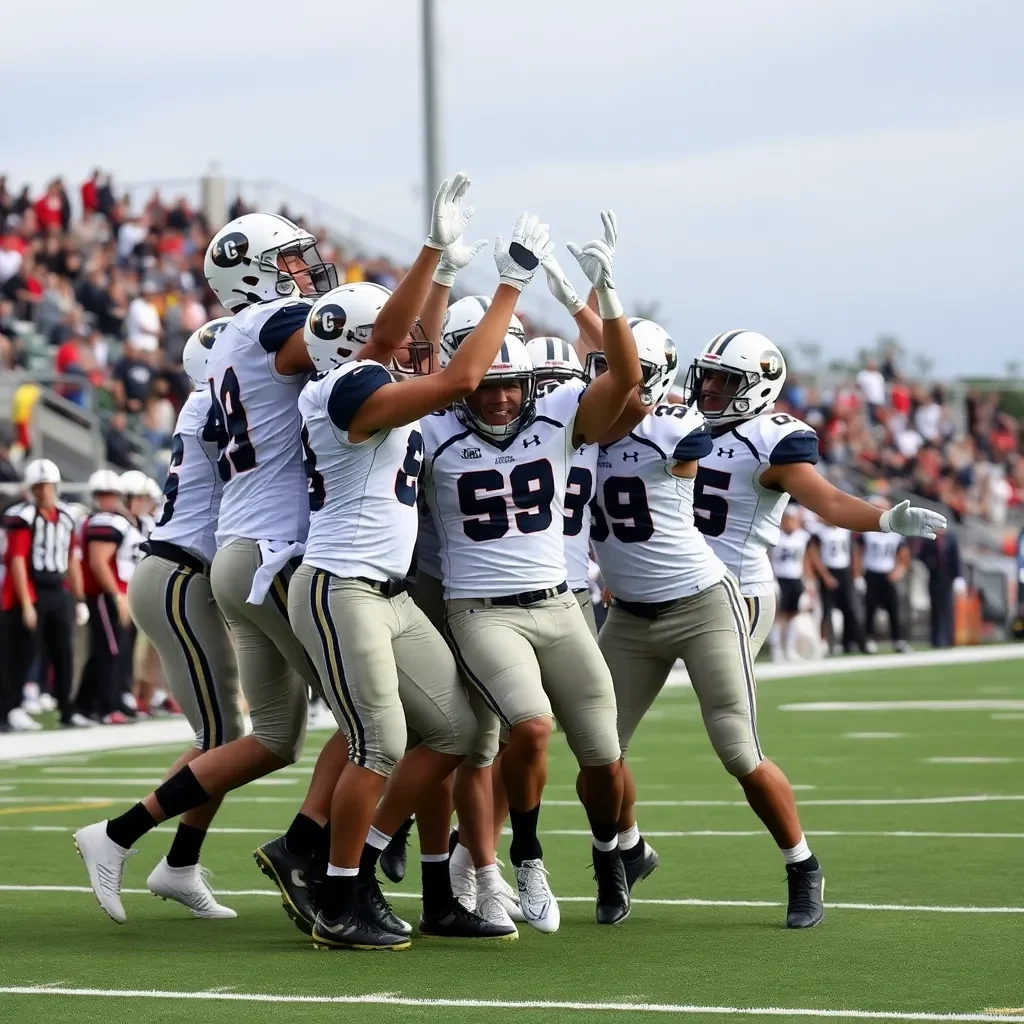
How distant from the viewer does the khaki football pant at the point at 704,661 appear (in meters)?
6.36

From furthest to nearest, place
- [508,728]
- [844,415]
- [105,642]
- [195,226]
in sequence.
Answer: [844,415]
[195,226]
[105,642]
[508,728]

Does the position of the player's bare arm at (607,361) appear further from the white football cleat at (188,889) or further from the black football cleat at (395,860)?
the white football cleat at (188,889)

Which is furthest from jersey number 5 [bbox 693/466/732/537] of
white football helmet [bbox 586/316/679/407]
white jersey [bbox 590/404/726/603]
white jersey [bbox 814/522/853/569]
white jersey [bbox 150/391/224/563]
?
white jersey [bbox 814/522/853/569]

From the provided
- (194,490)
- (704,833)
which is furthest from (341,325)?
(704,833)

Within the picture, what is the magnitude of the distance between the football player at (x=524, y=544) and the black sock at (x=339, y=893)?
542 millimetres

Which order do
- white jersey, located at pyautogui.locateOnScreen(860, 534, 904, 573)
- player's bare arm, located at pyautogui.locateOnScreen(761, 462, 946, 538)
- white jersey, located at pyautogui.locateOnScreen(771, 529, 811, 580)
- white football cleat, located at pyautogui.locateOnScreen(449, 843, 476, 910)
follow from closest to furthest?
player's bare arm, located at pyautogui.locateOnScreen(761, 462, 946, 538), white football cleat, located at pyautogui.locateOnScreen(449, 843, 476, 910), white jersey, located at pyautogui.locateOnScreen(771, 529, 811, 580), white jersey, located at pyautogui.locateOnScreen(860, 534, 904, 573)

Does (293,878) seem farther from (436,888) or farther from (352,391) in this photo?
(352,391)

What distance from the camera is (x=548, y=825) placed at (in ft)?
29.3

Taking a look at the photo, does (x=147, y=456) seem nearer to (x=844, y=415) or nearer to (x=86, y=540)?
(x=86, y=540)

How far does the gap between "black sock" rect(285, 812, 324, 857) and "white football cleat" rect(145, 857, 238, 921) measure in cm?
45

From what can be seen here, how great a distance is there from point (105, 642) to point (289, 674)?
26.3 ft

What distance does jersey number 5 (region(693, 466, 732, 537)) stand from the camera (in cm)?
689

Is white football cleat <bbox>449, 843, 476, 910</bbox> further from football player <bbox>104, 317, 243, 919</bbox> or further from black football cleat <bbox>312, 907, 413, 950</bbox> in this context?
football player <bbox>104, 317, 243, 919</bbox>

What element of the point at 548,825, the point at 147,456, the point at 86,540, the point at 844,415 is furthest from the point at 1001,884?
the point at 844,415
